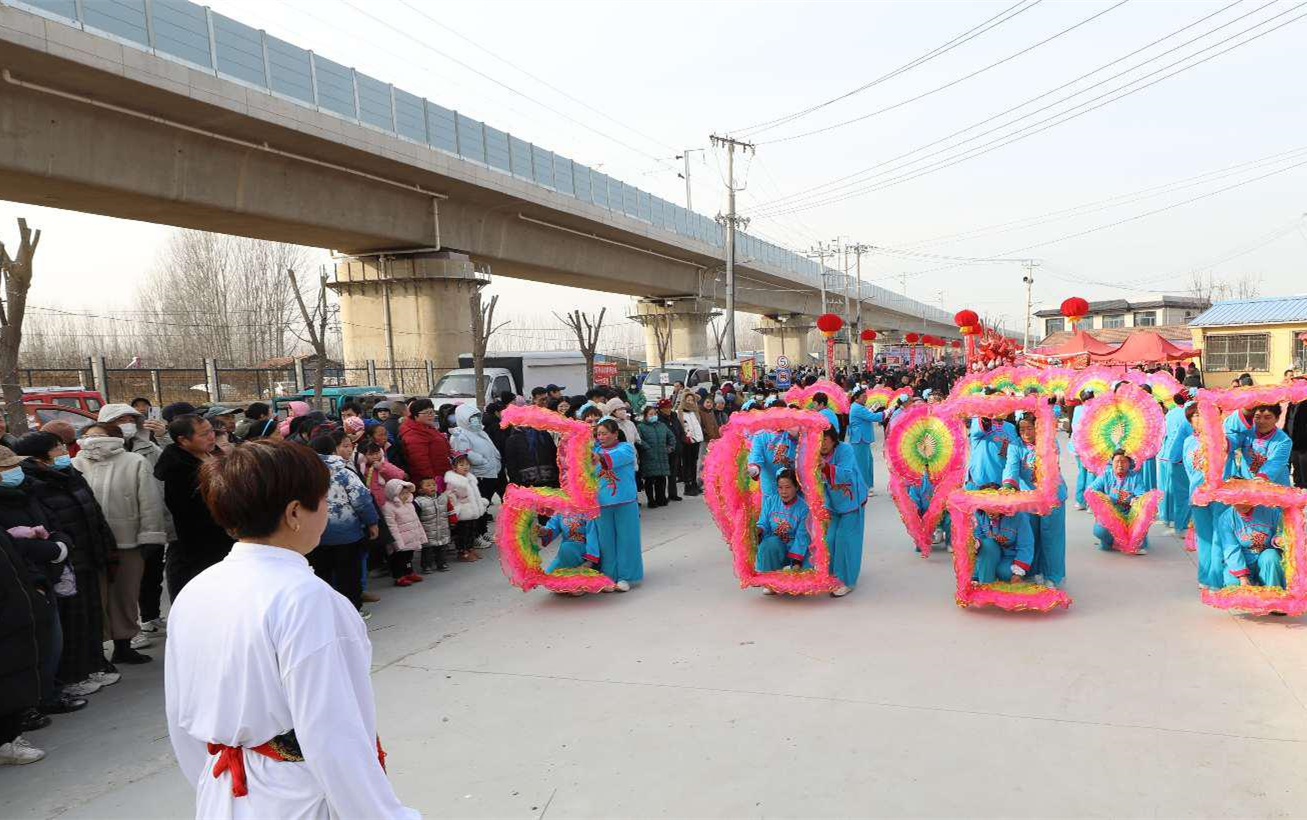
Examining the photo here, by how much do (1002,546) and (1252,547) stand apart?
150 cm

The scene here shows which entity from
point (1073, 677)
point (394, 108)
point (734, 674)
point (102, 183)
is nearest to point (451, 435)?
point (734, 674)

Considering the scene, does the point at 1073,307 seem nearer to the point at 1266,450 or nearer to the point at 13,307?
the point at 1266,450

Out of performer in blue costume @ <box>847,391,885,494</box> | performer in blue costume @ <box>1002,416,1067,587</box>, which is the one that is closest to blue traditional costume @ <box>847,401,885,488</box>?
performer in blue costume @ <box>847,391,885,494</box>

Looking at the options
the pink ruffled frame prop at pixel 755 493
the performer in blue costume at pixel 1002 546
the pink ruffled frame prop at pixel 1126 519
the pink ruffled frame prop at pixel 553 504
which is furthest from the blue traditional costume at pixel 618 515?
the pink ruffled frame prop at pixel 1126 519

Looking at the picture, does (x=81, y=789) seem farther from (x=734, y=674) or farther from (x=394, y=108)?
(x=394, y=108)

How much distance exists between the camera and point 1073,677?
4.38m

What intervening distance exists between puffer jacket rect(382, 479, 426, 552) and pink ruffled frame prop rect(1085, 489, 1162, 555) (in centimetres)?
595

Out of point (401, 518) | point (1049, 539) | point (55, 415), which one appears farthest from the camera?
point (55, 415)

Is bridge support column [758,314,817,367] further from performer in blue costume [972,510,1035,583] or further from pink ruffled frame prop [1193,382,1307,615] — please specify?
pink ruffled frame prop [1193,382,1307,615]

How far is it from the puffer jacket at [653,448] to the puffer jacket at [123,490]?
5874 mm

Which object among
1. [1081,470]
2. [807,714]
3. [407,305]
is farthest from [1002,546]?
[407,305]

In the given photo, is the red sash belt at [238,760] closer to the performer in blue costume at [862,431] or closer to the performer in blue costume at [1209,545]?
the performer in blue costume at [1209,545]

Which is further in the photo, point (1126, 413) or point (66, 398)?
point (66, 398)

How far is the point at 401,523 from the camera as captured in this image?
268 inches
